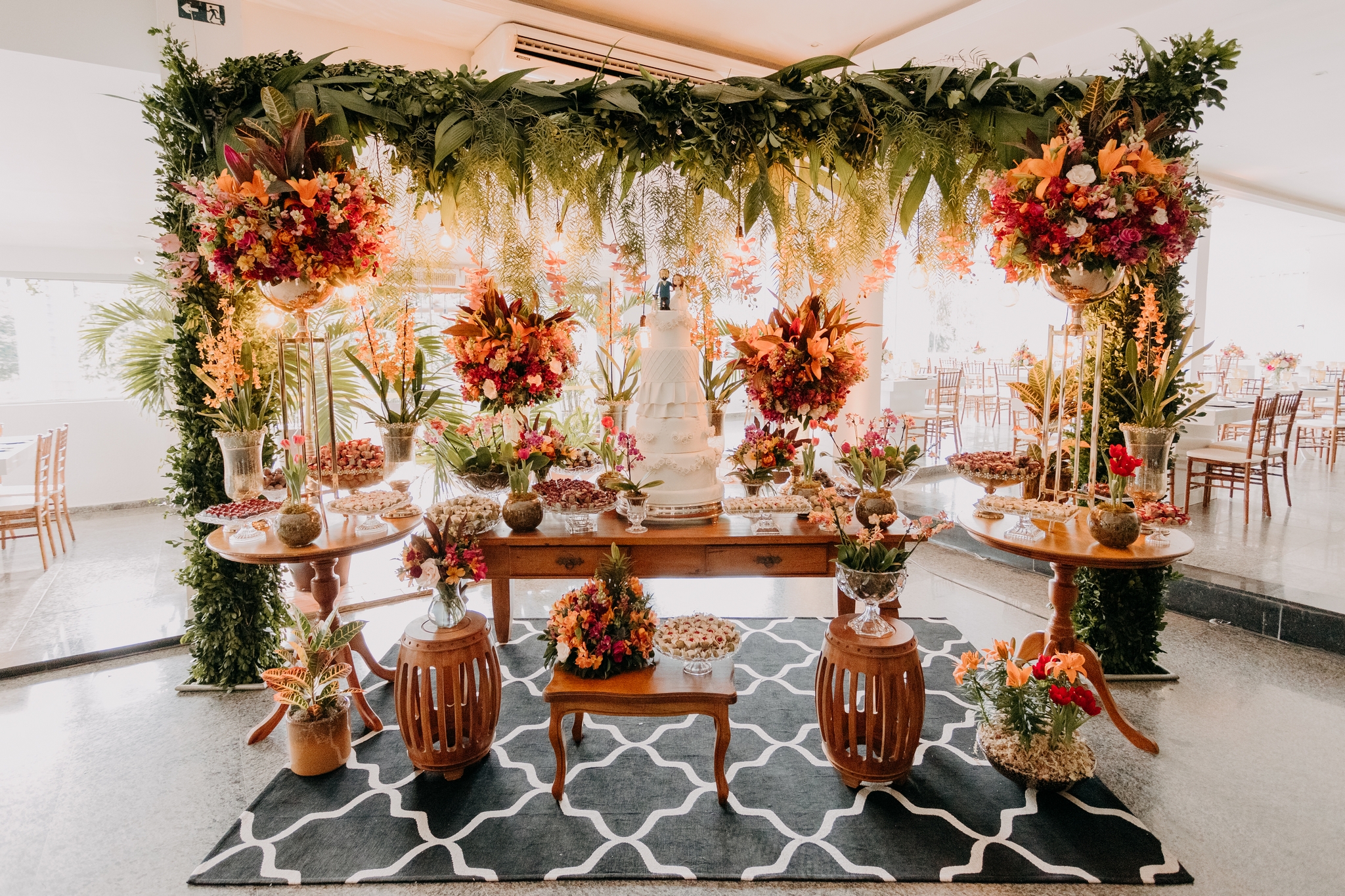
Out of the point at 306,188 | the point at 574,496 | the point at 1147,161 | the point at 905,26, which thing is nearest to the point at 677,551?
the point at 574,496

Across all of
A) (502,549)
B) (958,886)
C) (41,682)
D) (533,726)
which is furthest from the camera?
(41,682)

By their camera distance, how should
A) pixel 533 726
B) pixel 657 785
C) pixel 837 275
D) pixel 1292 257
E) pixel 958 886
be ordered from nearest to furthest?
pixel 958 886
pixel 837 275
pixel 657 785
pixel 533 726
pixel 1292 257

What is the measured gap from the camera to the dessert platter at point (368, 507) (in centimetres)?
302

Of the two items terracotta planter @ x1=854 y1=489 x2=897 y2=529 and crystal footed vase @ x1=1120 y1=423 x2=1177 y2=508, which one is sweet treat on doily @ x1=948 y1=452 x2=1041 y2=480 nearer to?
crystal footed vase @ x1=1120 y1=423 x2=1177 y2=508

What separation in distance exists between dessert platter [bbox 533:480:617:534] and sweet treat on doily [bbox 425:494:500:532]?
A: 0.21 m

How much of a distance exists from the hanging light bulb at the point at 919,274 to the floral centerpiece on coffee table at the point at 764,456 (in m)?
0.96

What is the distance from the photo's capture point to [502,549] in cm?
297

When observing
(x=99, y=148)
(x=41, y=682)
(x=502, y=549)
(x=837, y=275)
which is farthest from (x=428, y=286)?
(x=99, y=148)

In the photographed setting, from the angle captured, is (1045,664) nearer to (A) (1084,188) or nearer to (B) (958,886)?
(B) (958,886)

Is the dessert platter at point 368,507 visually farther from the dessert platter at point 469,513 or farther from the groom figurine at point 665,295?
the groom figurine at point 665,295

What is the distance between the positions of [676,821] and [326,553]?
164cm

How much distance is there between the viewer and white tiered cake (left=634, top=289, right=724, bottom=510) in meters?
3.01

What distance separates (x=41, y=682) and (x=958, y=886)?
440 centimetres

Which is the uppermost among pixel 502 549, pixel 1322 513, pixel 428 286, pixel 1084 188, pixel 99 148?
pixel 99 148
